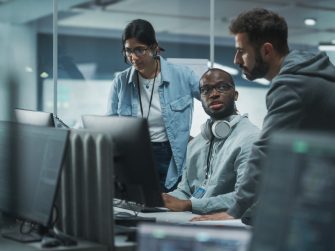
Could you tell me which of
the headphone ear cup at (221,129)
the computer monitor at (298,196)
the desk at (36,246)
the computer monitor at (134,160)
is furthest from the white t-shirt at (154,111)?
the computer monitor at (298,196)

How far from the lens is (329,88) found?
1.52 m

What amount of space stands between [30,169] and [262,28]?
1.00 metres

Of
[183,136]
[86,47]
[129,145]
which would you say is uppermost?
[86,47]

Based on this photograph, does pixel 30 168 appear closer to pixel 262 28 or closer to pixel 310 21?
pixel 262 28

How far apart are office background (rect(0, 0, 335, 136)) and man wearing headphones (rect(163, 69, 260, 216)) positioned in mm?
1717

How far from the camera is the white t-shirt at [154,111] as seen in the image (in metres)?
2.50

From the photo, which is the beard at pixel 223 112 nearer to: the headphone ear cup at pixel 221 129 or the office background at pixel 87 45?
the headphone ear cup at pixel 221 129

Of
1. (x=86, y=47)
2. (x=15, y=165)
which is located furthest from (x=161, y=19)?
(x=15, y=165)

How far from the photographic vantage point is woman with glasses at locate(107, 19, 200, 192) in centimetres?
243

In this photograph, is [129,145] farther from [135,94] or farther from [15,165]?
[135,94]

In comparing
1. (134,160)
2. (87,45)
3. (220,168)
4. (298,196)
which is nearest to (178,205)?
(220,168)

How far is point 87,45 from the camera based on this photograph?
150 inches

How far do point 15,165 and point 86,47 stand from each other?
2.68m

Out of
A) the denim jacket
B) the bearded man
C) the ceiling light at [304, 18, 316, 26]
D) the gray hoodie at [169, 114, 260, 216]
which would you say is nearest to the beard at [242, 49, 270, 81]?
the bearded man
